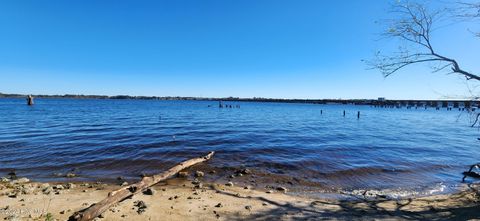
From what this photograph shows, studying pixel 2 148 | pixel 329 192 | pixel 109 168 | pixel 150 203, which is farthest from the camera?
pixel 2 148

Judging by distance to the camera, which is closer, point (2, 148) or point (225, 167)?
point (225, 167)

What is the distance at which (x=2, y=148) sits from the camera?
16.5m

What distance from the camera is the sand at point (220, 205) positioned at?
679cm

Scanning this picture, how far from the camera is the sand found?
6.79 metres

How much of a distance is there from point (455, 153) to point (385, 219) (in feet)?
54.4

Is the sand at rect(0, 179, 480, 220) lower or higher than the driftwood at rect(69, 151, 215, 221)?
lower

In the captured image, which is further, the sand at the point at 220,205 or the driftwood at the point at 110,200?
the sand at the point at 220,205

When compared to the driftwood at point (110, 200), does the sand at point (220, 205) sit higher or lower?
lower

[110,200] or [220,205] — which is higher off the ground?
[110,200]

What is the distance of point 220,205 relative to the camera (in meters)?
7.55

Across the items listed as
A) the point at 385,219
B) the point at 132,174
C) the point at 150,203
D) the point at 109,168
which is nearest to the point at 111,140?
the point at 109,168

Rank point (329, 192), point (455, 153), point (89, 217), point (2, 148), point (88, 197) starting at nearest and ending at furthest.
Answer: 1. point (89, 217)
2. point (88, 197)
3. point (329, 192)
4. point (2, 148)
5. point (455, 153)

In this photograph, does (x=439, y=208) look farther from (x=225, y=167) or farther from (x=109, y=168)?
(x=109, y=168)

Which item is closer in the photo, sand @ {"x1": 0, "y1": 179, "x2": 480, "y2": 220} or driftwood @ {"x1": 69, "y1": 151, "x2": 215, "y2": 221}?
driftwood @ {"x1": 69, "y1": 151, "x2": 215, "y2": 221}
